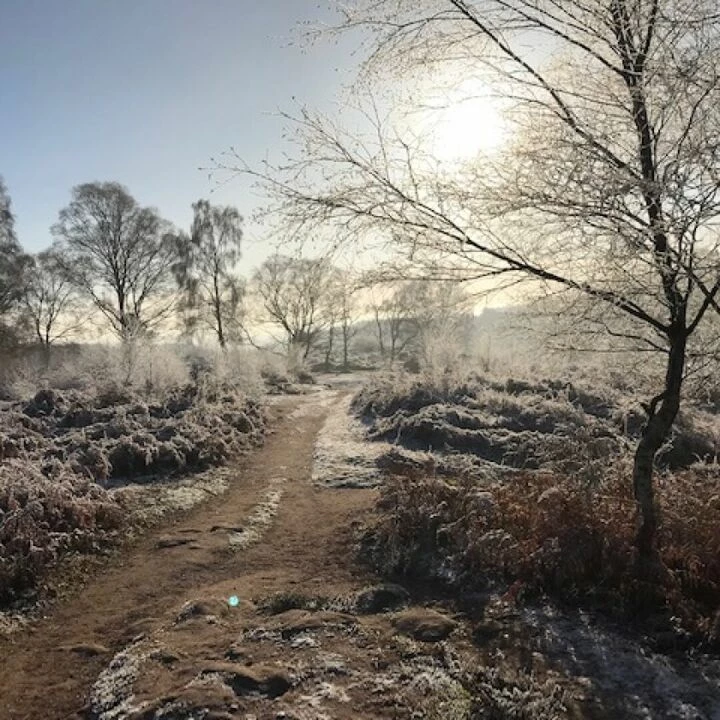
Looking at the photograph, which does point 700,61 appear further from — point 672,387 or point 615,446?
point 615,446

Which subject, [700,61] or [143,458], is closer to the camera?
[700,61]

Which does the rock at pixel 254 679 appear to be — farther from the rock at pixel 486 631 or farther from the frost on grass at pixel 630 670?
the frost on grass at pixel 630 670

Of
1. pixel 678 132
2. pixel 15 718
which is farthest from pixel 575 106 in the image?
pixel 15 718

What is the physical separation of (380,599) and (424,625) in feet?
2.45

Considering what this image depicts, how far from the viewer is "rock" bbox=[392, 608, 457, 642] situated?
474 cm

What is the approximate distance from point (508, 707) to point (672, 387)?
269cm

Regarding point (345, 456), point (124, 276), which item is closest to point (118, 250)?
point (124, 276)

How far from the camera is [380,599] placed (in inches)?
218

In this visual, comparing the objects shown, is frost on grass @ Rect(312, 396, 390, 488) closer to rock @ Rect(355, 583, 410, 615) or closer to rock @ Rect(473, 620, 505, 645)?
rock @ Rect(355, 583, 410, 615)

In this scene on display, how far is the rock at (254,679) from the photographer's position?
3.96 meters

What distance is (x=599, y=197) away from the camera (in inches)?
149

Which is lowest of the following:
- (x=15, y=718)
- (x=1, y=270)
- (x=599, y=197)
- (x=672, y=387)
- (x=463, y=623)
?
(x=15, y=718)

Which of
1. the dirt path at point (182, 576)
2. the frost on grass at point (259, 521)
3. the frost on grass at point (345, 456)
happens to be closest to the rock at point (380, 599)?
the dirt path at point (182, 576)

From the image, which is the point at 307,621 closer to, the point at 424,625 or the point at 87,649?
the point at 424,625
